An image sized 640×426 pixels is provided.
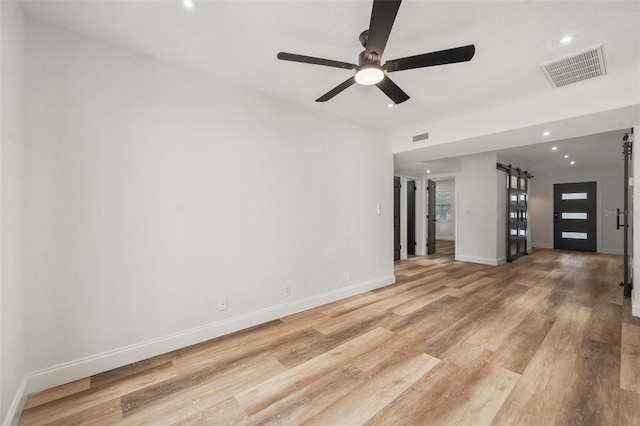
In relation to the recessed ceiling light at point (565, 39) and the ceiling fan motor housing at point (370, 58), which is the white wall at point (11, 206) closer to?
the ceiling fan motor housing at point (370, 58)

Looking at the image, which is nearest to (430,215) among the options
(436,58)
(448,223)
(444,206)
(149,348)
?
(448,223)

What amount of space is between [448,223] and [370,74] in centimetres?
1051

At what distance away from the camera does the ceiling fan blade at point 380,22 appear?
1.40m

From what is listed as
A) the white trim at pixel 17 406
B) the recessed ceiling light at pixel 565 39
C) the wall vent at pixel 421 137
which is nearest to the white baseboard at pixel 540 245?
the wall vent at pixel 421 137

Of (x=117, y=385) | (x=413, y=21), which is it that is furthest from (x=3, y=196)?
(x=413, y=21)

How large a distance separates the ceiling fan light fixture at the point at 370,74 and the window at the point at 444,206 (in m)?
10.3

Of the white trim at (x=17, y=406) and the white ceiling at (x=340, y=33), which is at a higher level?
the white ceiling at (x=340, y=33)

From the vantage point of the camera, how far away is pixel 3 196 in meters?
1.54

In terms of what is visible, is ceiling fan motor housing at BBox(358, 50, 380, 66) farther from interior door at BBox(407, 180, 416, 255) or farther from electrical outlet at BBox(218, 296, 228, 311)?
interior door at BBox(407, 180, 416, 255)

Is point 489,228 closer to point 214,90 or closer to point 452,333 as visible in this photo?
point 452,333

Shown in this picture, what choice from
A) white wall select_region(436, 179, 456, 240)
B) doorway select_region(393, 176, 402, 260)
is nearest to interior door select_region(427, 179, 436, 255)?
doorway select_region(393, 176, 402, 260)

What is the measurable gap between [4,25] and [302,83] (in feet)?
6.98

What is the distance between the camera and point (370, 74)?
2.00 metres

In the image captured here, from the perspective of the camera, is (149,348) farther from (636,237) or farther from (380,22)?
(636,237)
